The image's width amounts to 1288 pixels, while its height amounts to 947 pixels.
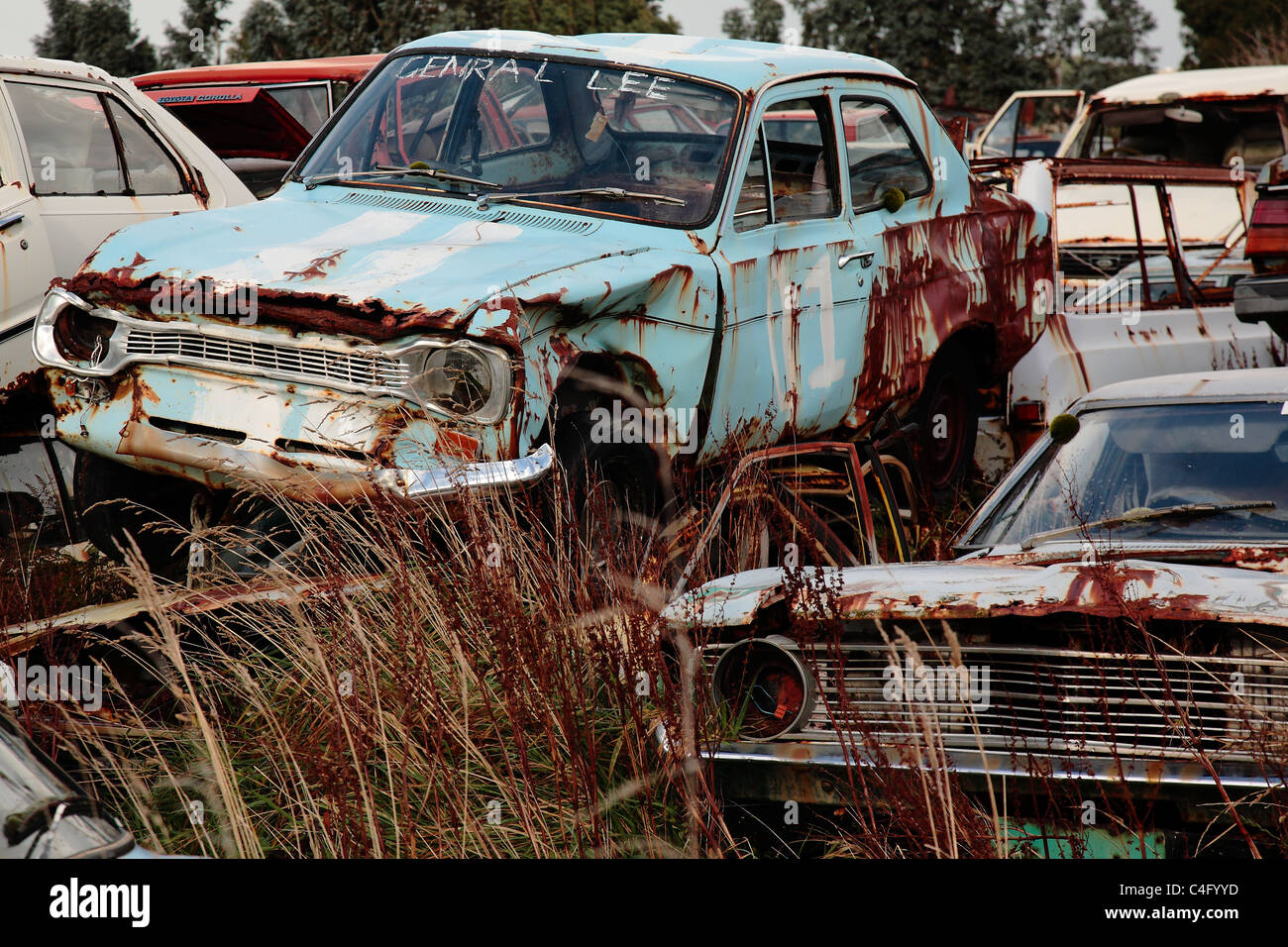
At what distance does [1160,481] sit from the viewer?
165 inches

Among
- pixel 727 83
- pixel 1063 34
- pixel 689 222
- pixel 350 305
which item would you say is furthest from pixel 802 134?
pixel 1063 34

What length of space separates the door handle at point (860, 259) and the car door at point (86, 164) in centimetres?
314

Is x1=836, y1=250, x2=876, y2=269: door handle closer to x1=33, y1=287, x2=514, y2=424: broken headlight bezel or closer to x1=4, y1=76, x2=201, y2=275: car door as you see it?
x1=33, y1=287, x2=514, y2=424: broken headlight bezel

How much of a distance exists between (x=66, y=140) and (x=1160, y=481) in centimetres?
492

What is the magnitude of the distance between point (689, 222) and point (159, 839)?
286 centimetres

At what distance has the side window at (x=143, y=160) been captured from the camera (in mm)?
6488

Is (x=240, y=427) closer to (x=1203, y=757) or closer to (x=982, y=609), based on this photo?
(x=982, y=609)

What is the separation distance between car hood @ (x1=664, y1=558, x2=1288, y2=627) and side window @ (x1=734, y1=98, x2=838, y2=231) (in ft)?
7.51

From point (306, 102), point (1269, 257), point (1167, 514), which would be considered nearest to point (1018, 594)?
point (1167, 514)

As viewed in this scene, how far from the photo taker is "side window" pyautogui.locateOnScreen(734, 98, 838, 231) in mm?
5480

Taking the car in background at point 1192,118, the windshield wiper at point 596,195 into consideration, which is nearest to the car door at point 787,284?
the windshield wiper at point 596,195

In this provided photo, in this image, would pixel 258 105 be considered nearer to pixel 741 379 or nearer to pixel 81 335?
pixel 81 335

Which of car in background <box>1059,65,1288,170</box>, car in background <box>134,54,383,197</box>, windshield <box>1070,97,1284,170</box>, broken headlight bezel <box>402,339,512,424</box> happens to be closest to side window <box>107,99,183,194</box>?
car in background <box>134,54,383,197</box>

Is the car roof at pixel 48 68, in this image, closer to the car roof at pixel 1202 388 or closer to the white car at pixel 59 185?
the white car at pixel 59 185
